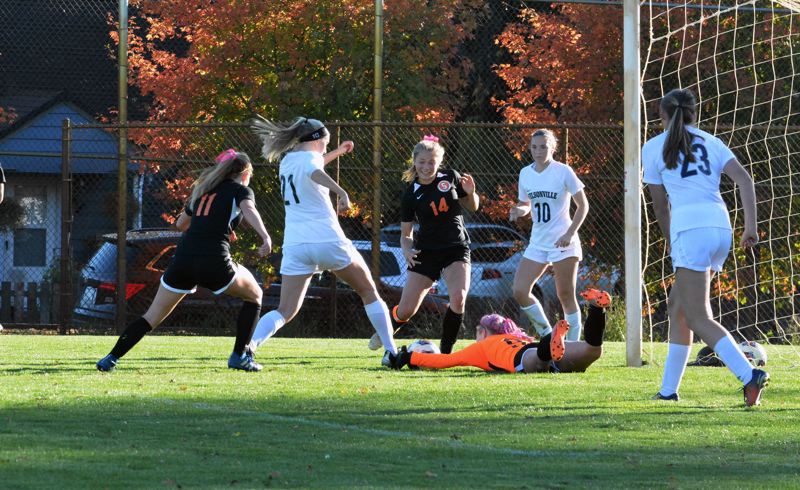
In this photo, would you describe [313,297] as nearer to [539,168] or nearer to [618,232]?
[618,232]

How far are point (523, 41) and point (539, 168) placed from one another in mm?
8233

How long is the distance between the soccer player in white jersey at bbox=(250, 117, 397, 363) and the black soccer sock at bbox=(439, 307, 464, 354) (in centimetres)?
122

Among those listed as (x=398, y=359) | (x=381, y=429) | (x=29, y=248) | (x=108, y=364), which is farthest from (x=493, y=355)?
(x=29, y=248)

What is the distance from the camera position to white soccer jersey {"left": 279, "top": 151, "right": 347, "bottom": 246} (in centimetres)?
966

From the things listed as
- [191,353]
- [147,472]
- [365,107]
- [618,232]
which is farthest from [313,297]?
[147,472]

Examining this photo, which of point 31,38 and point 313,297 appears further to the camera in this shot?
point 31,38

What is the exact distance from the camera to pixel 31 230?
26.0 meters

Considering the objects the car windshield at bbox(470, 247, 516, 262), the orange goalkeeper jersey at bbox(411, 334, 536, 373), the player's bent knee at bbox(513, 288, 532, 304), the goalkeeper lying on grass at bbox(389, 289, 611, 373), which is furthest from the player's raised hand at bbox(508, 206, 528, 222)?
the car windshield at bbox(470, 247, 516, 262)

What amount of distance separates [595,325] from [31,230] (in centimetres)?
1904

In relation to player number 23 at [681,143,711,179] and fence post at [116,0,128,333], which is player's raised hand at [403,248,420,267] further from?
fence post at [116,0,128,333]

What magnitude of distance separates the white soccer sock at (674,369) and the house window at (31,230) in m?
19.1

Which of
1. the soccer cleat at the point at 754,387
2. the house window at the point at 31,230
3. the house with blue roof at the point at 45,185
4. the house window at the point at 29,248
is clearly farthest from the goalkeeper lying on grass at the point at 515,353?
the house window at the point at 29,248

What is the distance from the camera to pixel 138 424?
6602 millimetres

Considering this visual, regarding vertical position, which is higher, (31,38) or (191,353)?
(31,38)
